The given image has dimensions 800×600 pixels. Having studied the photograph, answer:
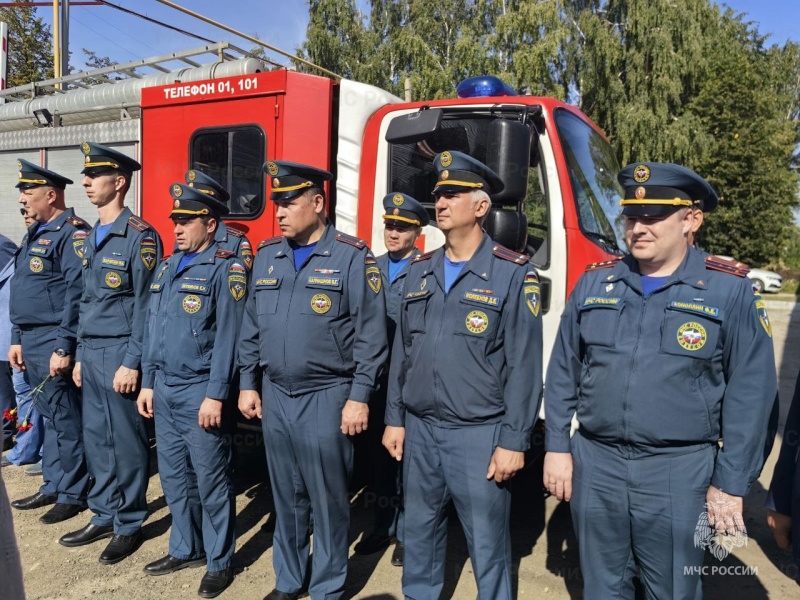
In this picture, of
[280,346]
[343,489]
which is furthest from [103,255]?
[343,489]

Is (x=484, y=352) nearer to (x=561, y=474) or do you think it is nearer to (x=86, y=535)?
(x=561, y=474)

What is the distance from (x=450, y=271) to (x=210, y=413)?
1376mm

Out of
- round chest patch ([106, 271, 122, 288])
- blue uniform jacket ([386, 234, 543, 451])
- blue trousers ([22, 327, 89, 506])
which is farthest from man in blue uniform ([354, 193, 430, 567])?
blue trousers ([22, 327, 89, 506])

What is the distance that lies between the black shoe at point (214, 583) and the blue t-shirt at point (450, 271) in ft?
6.23

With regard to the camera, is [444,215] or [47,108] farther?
[47,108]

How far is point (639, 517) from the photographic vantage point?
6.82ft

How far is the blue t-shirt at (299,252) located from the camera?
289 cm

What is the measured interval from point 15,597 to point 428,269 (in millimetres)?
1813

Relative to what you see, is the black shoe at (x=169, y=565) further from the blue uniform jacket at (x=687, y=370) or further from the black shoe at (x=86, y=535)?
the blue uniform jacket at (x=687, y=370)

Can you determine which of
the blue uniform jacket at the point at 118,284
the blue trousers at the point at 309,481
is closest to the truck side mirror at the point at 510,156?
the blue trousers at the point at 309,481

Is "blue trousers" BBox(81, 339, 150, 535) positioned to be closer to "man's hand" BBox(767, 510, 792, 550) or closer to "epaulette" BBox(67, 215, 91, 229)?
"epaulette" BBox(67, 215, 91, 229)

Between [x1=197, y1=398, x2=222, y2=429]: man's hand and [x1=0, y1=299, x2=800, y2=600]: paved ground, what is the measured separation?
886mm

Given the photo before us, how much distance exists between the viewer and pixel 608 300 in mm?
2186

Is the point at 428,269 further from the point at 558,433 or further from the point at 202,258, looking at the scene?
the point at 202,258
